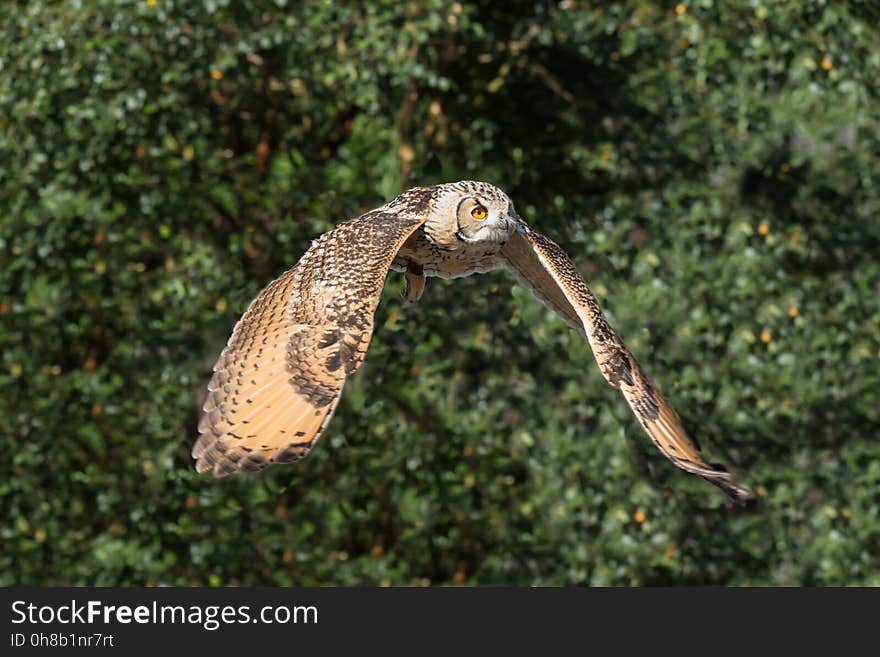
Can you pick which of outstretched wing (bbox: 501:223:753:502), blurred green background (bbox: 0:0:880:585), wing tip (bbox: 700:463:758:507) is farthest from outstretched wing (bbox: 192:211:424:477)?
blurred green background (bbox: 0:0:880:585)

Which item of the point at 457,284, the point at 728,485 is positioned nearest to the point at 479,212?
the point at 728,485

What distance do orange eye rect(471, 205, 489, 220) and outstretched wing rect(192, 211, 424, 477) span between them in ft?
0.31

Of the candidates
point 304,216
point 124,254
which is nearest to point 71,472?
point 124,254

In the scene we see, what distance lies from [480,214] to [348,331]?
0.79ft

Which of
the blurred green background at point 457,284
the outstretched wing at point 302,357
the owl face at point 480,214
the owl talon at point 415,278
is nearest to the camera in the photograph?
the outstretched wing at point 302,357

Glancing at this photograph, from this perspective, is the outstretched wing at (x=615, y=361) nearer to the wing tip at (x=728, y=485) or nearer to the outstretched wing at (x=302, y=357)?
the wing tip at (x=728, y=485)

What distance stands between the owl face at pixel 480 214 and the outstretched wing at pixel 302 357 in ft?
0.23

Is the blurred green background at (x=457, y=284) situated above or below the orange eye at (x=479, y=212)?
below

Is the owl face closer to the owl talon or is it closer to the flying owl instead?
the flying owl

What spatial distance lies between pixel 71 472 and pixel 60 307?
52cm

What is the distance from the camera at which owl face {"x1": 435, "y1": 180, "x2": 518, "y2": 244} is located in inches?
75.3

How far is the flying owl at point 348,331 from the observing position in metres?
1.76

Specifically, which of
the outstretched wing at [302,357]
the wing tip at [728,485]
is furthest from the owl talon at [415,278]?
the wing tip at [728,485]

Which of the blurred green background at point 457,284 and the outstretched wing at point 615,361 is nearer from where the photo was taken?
the outstretched wing at point 615,361
